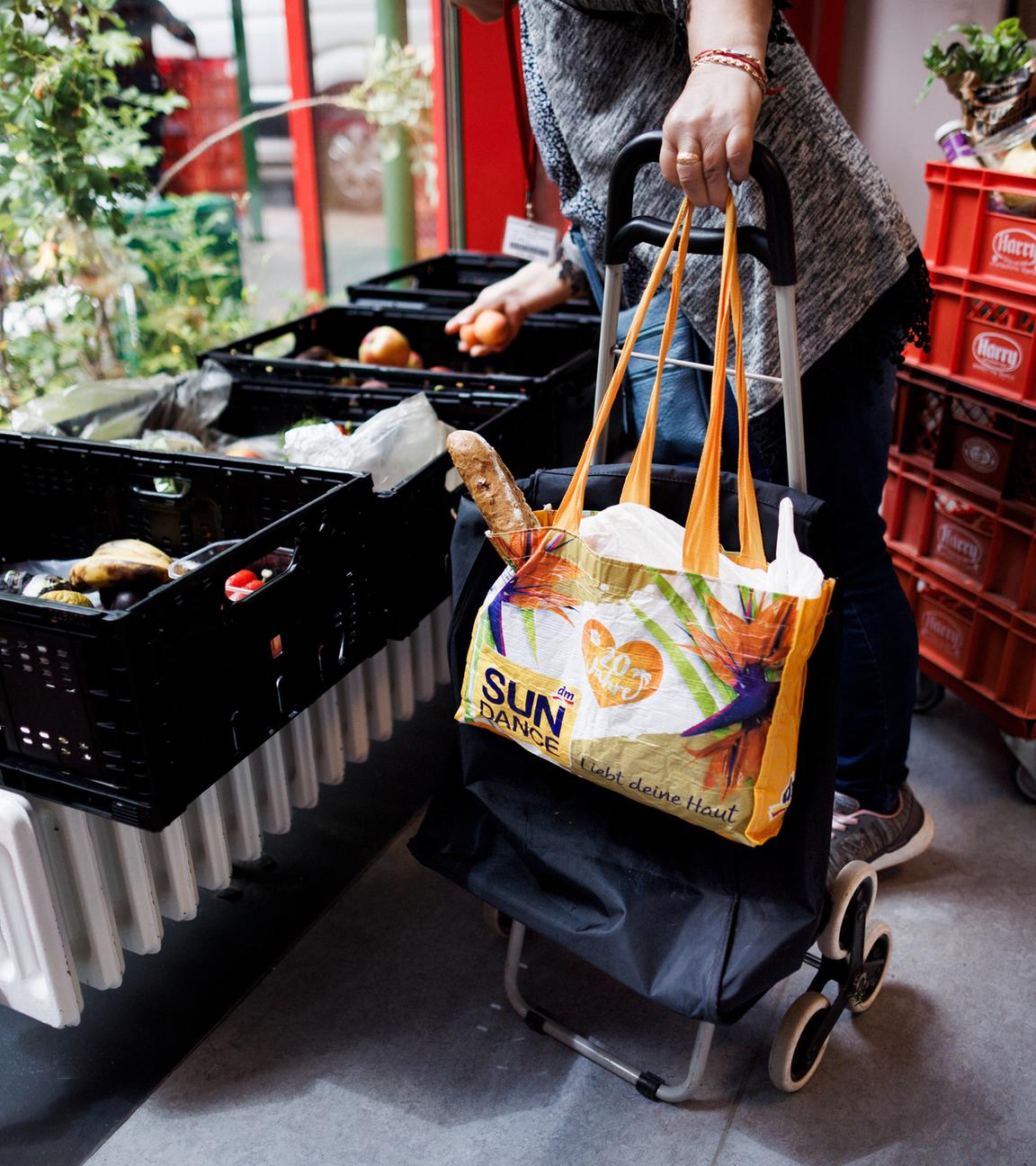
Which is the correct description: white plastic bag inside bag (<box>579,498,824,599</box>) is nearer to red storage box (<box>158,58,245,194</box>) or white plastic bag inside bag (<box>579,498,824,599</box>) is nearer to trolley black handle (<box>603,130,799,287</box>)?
trolley black handle (<box>603,130,799,287</box>)

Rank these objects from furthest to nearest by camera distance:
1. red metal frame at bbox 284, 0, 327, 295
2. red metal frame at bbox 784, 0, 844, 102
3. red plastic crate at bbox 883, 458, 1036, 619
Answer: red metal frame at bbox 284, 0, 327, 295, red metal frame at bbox 784, 0, 844, 102, red plastic crate at bbox 883, 458, 1036, 619

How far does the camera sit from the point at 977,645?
79.5 inches

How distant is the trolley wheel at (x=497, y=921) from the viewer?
1653 millimetres

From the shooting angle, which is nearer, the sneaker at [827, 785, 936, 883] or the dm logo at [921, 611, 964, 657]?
the sneaker at [827, 785, 936, 883]

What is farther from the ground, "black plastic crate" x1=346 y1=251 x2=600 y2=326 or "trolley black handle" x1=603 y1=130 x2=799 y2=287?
"trolley black handle" x1=603 y1=130 x2=799 y2=287

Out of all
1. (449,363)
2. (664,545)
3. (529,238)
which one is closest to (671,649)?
(664,545)

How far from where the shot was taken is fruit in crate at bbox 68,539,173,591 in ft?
4.76

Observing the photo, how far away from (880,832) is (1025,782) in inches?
17.7

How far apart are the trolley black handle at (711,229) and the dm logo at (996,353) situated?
814 mm

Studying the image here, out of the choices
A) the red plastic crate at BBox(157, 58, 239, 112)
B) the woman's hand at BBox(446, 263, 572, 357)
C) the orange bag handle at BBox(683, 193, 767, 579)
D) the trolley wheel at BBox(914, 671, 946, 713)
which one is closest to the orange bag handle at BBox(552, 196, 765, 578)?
the orange bag handle at BBox(683, 193, 767, 579)

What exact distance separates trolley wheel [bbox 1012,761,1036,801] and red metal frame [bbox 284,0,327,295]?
2492 mm

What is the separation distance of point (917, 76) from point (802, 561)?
7.41 feet

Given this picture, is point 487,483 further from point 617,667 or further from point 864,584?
point 864,584

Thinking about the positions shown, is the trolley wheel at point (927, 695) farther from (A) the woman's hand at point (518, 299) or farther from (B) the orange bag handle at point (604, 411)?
(B) the orange bag handle at point (604, 411)
